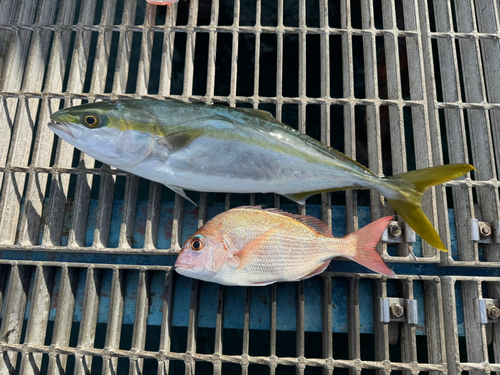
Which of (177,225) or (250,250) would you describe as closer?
(250,250)

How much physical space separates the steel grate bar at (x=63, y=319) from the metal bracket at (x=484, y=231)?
4091mm

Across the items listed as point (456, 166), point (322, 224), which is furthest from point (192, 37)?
point (456, 166)

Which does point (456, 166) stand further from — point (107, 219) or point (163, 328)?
point (107, 219)

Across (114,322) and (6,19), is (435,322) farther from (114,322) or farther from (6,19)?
(6,19)

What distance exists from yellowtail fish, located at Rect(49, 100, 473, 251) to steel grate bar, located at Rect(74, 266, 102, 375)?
1.25m

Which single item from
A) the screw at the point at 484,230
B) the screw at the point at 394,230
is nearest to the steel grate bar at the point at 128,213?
the screw at the point at 394,230

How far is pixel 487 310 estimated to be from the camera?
322 cm

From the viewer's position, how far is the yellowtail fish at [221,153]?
2.84 meters

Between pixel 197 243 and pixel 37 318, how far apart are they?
6.41 ft

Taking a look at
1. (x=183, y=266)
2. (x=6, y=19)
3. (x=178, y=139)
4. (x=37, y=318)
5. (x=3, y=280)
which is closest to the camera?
(x=183, y=266)

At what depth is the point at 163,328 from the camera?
318cm

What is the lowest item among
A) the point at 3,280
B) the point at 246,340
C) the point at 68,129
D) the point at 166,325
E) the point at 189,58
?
the point at 246,340

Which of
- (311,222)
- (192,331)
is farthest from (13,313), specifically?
(311,222)

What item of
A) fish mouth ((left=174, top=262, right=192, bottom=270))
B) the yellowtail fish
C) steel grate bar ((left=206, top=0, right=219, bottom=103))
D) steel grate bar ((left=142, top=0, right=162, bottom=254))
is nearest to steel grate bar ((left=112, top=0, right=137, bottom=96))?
steel grate bar ((left=142, top=0, right=162, bottom=254))
